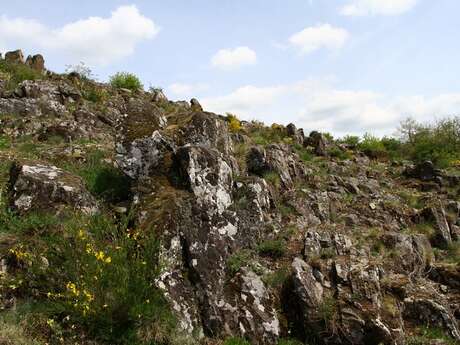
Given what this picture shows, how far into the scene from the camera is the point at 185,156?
8.01m

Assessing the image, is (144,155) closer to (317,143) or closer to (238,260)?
(238,260)

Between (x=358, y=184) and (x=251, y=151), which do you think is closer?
(x=251, y=151)

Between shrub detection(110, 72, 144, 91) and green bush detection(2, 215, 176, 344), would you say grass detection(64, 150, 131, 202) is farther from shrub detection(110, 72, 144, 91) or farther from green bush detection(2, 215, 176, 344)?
shrub detection(110, 72, 144, 91)

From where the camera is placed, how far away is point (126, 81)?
827 inches

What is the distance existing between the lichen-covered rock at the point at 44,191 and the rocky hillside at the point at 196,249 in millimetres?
26

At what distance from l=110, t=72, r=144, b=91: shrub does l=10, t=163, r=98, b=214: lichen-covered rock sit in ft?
43.8

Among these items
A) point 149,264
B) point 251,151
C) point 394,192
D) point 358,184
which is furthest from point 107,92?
point 149,264

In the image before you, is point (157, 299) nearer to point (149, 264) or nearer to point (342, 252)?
point (149, 264)

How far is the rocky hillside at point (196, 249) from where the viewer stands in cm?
550

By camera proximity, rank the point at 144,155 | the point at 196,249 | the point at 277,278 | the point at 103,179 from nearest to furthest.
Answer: the point at 196,249, the point at 277,278, the point at 144,155, the point at 103,179

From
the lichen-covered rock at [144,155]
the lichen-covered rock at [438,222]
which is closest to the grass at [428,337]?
the lichen-covered rock at [438,222]

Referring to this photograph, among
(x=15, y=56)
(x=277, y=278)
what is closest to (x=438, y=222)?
(x=277, y=278)

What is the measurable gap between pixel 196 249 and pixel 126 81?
16029 mm

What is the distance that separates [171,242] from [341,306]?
301cm
